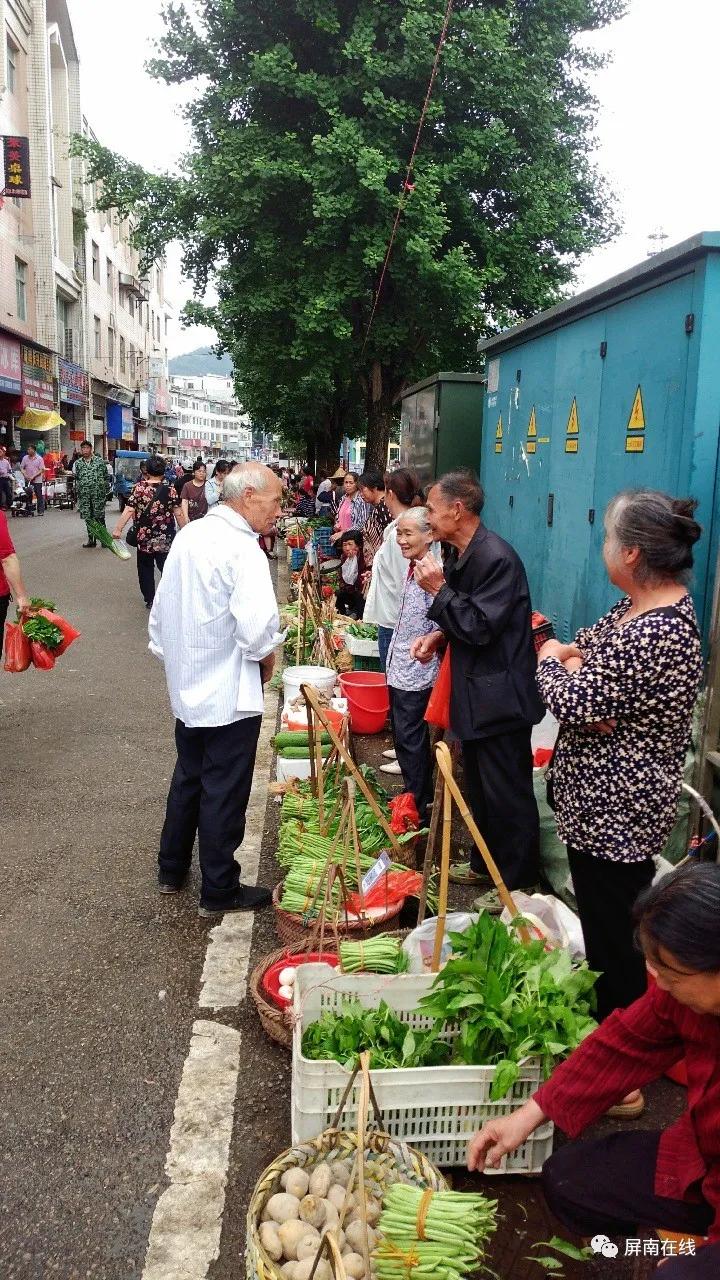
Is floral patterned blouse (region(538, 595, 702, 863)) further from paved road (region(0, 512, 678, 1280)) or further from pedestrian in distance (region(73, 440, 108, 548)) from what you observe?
pedestrian in distance (region(73, 440, 108, 548))

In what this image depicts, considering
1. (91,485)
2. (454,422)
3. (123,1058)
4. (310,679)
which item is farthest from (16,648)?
(91,485)

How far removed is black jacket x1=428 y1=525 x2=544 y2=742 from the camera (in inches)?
149

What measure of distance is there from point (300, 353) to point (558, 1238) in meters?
12.6

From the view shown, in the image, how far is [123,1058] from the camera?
3143 mm

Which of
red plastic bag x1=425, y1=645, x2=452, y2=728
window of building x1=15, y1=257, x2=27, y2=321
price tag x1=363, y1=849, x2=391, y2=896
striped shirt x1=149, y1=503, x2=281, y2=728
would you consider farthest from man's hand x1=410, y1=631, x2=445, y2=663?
window of building x1=15, y1=257, x2=27, y2=321

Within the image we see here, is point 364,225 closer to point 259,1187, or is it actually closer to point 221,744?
point 221,744

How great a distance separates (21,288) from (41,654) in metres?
28.5

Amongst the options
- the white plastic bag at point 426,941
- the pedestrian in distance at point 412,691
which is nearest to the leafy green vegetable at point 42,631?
the pedestrian in distance at point 412,691

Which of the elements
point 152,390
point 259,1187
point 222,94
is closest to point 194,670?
point 259,1187

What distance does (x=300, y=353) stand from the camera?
13.6 m

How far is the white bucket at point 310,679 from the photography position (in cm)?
657

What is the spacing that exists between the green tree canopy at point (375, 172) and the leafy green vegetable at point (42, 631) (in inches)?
308

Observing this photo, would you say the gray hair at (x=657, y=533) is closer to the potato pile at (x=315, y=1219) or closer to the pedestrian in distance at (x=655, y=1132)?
the pedestrian in distance at (x=655, y=1132)

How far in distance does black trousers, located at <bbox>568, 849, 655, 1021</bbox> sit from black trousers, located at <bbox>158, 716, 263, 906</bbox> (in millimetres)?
1602
